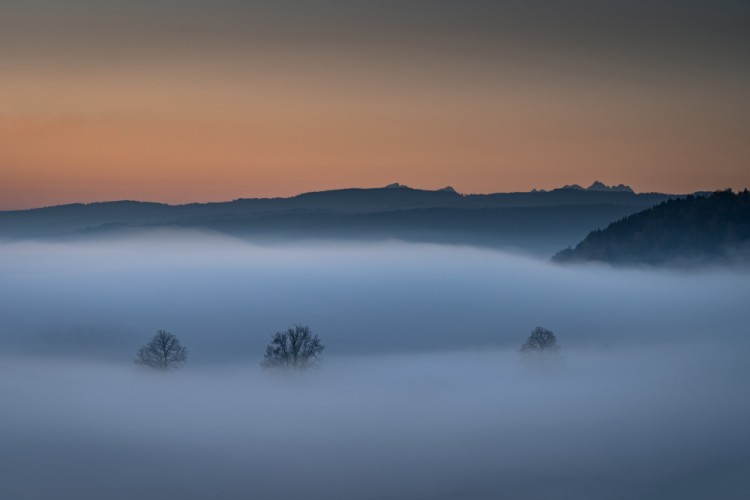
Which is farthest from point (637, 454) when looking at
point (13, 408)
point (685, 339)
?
point (685, 339)

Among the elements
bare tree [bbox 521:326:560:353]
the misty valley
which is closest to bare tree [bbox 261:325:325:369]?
the misty valley

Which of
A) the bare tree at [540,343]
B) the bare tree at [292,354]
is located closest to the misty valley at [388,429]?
the bare tree at [292,354]

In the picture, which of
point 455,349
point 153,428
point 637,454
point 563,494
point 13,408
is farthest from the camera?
point 455,349

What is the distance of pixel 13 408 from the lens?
371 ft

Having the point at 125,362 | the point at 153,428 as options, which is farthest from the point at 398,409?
the point at 125,362

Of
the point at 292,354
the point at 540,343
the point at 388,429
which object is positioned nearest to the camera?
the point at 388,429

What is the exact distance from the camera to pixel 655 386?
429 feet

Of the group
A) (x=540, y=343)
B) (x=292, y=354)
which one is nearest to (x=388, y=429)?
(x=292, y=354)

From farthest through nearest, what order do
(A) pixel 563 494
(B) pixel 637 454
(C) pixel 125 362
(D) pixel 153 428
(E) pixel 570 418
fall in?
1. (C) pixel 125 362
2. (E) pixel 570 418
3. (D) pixel 153 428
4. (B) pixel 637 454
5. (A) pixel 563 494

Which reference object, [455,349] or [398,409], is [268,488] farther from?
[455,349]

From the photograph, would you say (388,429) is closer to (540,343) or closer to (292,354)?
(292,354)

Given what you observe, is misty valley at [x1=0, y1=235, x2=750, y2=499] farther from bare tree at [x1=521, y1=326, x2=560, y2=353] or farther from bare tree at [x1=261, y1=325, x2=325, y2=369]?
bare tree at [x1=521, y1=326, x2=560, y2=353]

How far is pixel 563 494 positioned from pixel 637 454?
16.8m

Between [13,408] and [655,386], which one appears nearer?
[13,408]
